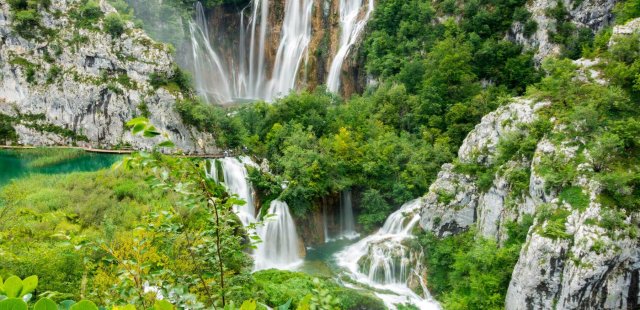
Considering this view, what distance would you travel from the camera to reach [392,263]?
16625 mm

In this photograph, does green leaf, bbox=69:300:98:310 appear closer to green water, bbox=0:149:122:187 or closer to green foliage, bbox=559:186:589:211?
green foliage, bbox=559:186:589:211

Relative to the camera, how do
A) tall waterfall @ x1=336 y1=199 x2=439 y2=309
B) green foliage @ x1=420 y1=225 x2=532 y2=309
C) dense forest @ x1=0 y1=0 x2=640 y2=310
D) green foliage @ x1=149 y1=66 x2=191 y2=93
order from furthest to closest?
1. green foliage @ x1=149 y1=66 x2=191 y2=93
2. tall waterfall @ x1=336 y1=199 x2=439 y2=309
3. green foliage @ x1=420 y1=225 x2=532 y2=309
4. dense forest @ x1=0 y1=0 x2=640 y2=310

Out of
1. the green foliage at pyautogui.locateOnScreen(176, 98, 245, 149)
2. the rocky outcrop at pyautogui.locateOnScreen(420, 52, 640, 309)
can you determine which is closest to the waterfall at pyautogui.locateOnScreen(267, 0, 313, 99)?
the green foliage at pyautogui.locateOnScreen(176, 98, 245, 149)

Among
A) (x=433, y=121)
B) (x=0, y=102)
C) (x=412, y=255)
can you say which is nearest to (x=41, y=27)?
(x=0, y=102)

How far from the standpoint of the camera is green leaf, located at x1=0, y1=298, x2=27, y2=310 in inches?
55.8

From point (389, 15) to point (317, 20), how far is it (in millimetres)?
6592

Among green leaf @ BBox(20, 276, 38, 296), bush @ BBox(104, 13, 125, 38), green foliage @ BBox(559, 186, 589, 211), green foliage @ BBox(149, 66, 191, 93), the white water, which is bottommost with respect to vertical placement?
the white water

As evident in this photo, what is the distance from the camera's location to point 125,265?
3.11 meters

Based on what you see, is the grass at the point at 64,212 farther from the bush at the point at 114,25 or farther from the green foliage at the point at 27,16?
the green foliage at the point at 27,16

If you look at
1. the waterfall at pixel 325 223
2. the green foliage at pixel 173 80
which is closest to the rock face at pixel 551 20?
the waterfall at pixel 325 223

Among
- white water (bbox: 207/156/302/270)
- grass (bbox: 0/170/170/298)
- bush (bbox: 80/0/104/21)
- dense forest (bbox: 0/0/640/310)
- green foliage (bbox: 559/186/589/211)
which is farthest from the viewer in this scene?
bush (bbox: 80/0/104/21)

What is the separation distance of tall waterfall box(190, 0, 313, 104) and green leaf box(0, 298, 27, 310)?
108ft

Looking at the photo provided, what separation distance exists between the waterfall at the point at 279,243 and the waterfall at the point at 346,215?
267cm

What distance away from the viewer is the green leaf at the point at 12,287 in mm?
1680
